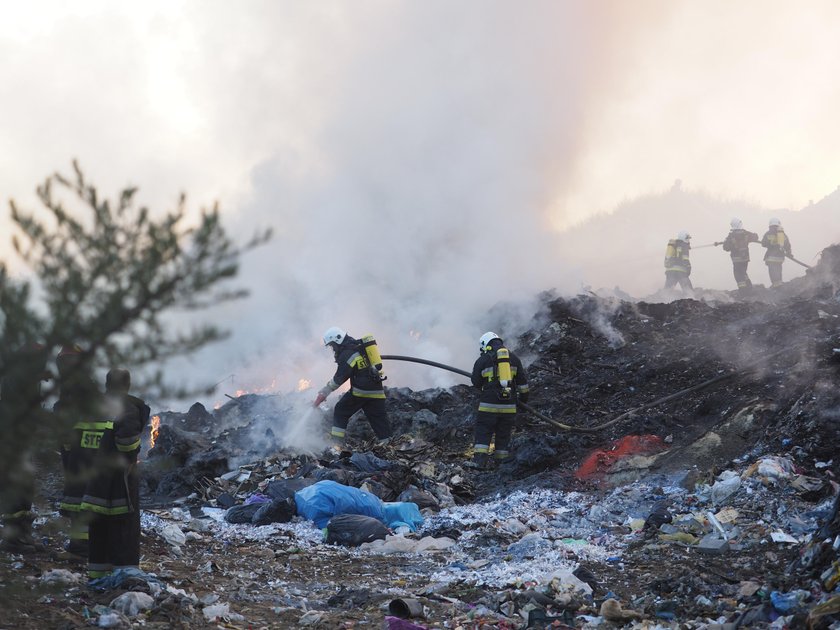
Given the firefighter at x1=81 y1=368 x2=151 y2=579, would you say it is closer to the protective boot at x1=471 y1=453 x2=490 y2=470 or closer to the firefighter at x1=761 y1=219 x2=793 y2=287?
the protective boot at x1=471 y1=453 x2=490 y2=470

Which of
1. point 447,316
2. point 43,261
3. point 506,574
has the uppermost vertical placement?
point 447,316

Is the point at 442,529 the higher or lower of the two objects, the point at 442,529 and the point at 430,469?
the lower

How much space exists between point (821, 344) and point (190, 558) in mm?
8072

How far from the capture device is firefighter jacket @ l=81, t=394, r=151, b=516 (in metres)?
5.38

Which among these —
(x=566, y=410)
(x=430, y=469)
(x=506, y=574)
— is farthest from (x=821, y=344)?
(x=506, y=574)

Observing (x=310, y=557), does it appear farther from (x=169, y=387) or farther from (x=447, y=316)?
(x=447, y=316)

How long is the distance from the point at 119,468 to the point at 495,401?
619cm

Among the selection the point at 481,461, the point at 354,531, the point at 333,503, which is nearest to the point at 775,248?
the point at 481,461

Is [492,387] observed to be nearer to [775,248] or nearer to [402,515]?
[402,515]

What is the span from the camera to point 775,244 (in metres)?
19.0

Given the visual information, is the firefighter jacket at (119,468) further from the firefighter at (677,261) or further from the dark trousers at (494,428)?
the firefighter at (677,261)

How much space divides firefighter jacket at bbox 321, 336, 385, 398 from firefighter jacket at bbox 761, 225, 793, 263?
11831 mm

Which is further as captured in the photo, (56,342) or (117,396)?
(117,396)

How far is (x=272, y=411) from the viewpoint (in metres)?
13.6
